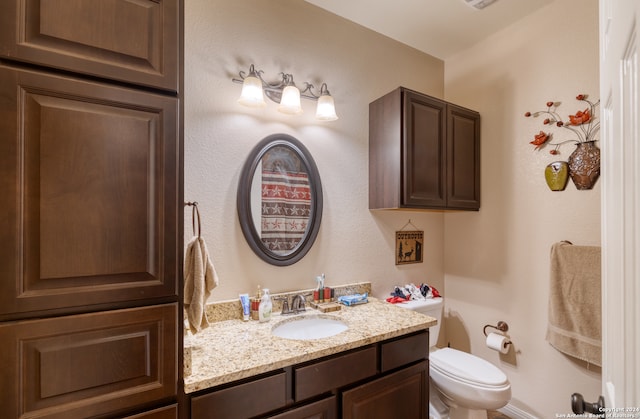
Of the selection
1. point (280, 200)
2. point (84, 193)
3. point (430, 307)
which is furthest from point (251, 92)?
point (430, 307)

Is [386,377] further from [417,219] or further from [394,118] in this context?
[394,118]

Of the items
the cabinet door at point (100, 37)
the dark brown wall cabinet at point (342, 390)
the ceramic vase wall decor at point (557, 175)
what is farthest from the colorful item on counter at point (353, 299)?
the cabinet door at point (100, 37)

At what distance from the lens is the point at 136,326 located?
3.00 ft

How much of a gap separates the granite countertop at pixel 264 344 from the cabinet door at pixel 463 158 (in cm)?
98

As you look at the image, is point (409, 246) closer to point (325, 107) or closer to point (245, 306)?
point (325, 107)

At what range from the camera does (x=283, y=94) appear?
1762 millimetres

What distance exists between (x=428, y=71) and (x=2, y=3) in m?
2.59

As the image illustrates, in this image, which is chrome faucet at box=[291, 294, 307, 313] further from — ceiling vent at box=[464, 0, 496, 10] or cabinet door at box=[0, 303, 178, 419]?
ceiling vent at box=[464, 0, 496, 10]

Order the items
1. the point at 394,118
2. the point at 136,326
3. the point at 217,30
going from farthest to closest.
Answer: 1. the point at 394,118
2. the point at 217,30
3. the point at 136,326

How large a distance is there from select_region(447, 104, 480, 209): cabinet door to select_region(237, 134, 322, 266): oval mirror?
100cm

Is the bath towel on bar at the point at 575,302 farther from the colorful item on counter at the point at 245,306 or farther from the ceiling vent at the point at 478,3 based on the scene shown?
the colorful item on counter at the point at 245,306

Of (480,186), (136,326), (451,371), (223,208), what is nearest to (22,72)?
(136,326)

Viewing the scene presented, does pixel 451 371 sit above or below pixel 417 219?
below

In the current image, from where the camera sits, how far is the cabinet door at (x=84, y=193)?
78cm
